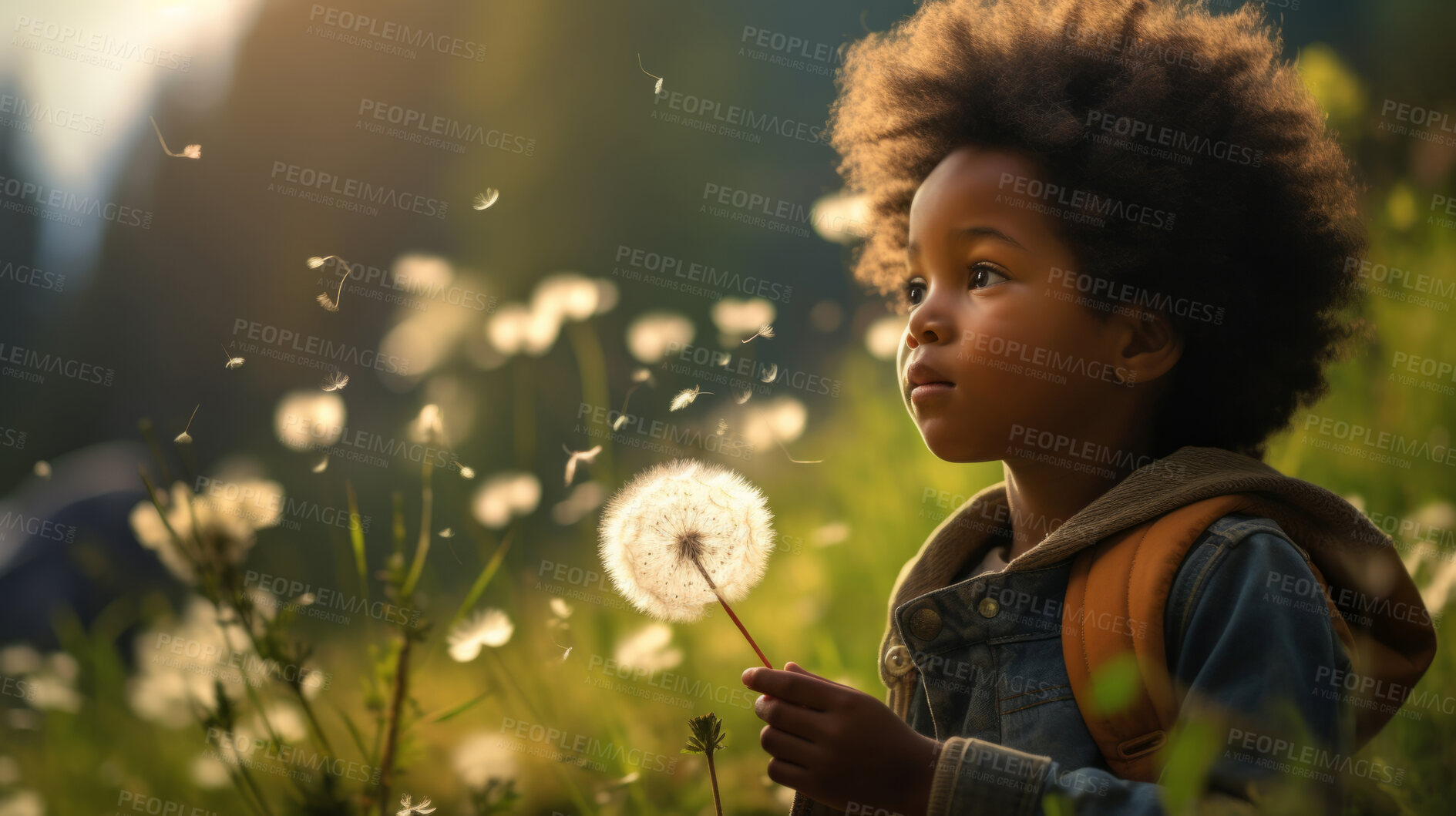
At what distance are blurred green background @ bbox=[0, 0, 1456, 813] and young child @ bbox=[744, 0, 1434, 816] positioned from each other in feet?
1.46

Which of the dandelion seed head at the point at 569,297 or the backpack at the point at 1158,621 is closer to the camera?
the backpack at the point at 1158,621

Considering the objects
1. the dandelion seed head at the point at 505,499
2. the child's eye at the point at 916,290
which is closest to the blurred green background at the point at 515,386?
the dandelion seed head at the point at 505,499

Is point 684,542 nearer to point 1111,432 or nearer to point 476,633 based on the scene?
point 476,633

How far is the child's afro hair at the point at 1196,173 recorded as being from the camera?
1.37 metres

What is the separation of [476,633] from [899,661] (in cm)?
71

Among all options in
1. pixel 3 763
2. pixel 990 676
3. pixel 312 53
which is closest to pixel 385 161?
pixel 312 53

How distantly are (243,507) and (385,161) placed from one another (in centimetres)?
306

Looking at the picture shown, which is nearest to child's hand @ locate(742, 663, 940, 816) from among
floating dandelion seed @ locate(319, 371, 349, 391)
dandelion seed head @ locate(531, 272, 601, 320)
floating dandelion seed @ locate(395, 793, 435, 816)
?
floating dandelion seed @ locate(395, 793, 435, 816)

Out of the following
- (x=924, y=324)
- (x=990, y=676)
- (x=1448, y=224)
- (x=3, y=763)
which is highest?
(x=1448, y=224)

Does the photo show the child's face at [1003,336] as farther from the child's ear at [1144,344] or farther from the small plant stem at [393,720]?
the small plant stem at [393,720]

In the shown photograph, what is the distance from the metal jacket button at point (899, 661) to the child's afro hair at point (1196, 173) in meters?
0.55

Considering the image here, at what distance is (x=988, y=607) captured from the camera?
1.25m

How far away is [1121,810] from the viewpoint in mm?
953

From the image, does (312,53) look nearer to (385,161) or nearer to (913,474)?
(385,161)
